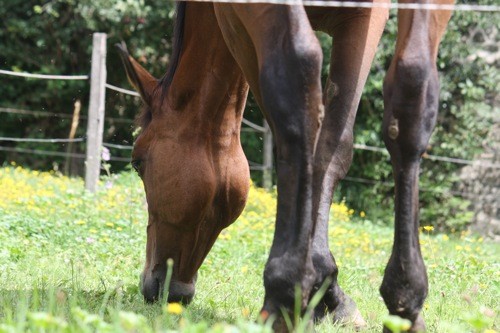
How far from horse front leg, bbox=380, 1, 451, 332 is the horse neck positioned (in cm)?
111

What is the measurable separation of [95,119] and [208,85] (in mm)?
5521

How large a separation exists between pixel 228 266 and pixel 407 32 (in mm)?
2902

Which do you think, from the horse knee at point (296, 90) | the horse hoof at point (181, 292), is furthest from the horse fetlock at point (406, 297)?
the horse hoof at point (181, 292)

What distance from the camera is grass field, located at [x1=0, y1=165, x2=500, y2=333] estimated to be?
291 centimetres

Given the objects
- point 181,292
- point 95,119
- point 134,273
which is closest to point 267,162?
point 95,119

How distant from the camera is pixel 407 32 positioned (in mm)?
2750

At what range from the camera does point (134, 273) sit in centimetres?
479

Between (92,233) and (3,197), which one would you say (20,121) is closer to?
(3,197)

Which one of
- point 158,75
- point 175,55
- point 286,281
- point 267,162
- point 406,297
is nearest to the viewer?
point 286,281

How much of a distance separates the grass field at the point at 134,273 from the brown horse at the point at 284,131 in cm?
22

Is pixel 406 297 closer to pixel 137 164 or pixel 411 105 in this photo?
pixel 411 105

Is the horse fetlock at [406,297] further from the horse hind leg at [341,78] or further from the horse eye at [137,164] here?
the horse eye at [137,164]

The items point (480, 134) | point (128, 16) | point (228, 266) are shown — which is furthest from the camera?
point (128, 16)

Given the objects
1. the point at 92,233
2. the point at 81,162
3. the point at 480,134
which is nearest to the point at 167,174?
the point at 92,233
